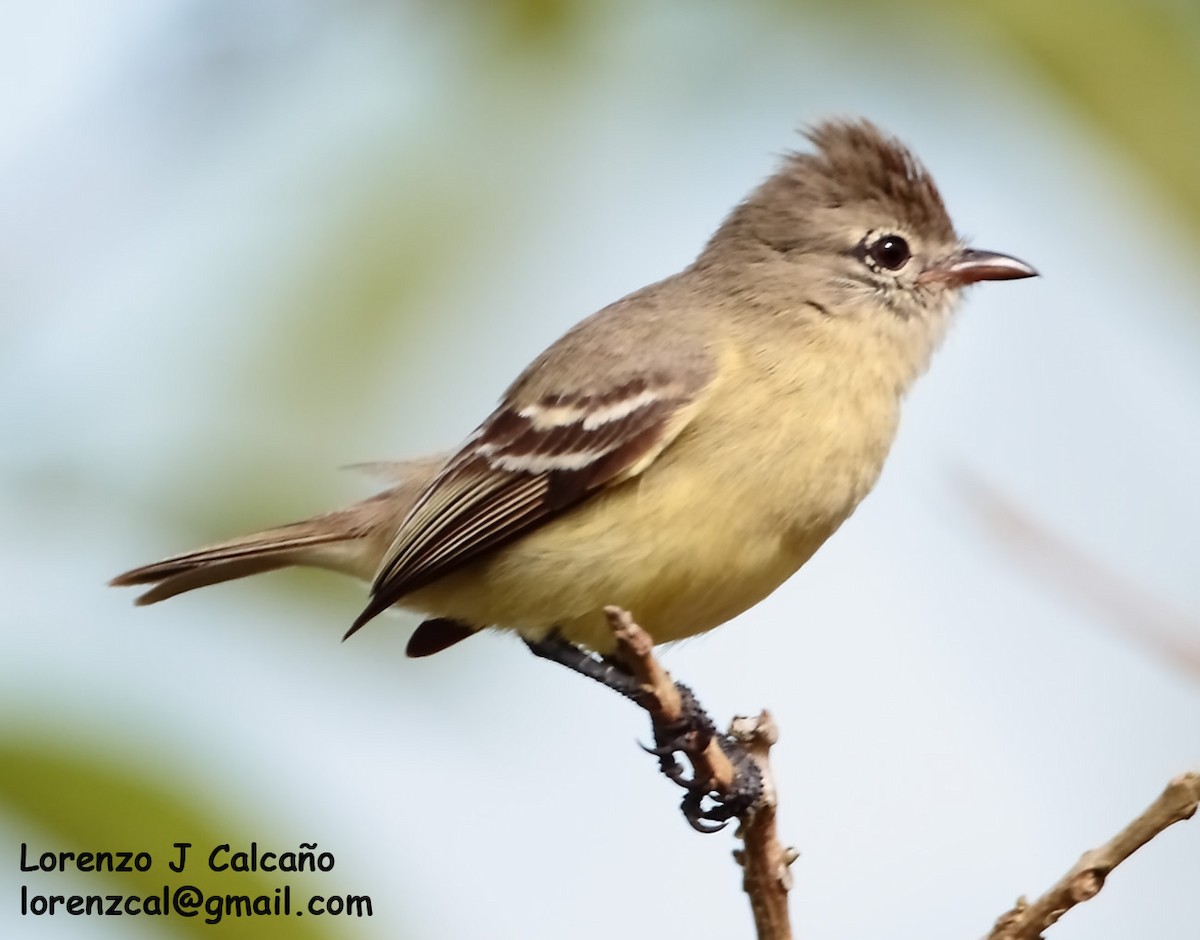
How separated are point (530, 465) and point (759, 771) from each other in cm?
103

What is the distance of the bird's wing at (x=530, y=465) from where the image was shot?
3.04 meters

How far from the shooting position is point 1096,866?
1.73m

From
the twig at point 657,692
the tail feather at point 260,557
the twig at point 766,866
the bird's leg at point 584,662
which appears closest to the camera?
the twig at point 766,866

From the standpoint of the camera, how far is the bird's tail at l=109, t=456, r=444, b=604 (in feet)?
12.1

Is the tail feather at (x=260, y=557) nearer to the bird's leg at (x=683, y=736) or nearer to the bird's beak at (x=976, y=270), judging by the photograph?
→ the bird's leg at (x=683, y=736)

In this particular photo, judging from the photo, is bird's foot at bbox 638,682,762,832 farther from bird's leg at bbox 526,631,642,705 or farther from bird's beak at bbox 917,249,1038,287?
bird's beak at bbox 917,249,1038,287

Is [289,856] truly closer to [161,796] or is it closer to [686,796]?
[161,796]

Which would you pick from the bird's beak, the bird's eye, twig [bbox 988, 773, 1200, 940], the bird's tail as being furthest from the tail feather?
twig [bbox 988, 773, 1200, 940]

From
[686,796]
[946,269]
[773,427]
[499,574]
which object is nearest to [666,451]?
[773,427]

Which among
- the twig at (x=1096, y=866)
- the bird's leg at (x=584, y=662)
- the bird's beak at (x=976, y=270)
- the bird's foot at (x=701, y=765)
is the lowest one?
the twig at (x=1096, y=866)

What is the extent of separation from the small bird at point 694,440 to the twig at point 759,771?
41 cm

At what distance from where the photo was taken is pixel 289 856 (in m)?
1.86

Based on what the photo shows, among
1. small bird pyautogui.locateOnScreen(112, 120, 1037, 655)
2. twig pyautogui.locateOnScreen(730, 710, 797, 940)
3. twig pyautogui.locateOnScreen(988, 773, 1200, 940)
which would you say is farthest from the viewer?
small bird pyautogui.locateOnScreen(112, 120, 1037, 655)

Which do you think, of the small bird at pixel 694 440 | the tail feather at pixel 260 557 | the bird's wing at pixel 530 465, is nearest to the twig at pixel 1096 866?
→ the small bird at pixel 694 440
